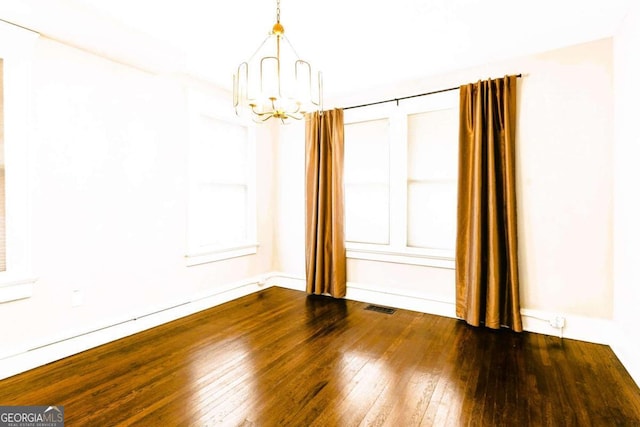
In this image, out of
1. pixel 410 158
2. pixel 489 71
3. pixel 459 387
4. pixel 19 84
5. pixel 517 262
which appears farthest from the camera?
pixel 410 158

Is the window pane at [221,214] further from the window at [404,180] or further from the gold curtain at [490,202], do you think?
the gold curtain at [490,202]

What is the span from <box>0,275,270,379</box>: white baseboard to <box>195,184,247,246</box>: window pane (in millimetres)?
608

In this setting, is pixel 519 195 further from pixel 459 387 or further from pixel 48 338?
pixel 48 338

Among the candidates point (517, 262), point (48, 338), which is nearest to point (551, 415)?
point (517, 262)

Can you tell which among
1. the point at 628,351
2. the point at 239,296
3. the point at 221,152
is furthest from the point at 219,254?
the point at 628,351

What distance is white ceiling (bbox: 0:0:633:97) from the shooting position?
226 centimetres

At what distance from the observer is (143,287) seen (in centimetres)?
Answer: 309

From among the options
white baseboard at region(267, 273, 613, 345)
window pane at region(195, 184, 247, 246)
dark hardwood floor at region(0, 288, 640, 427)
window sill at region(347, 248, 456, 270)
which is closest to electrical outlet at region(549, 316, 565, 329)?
white baseboard at region(267, 273, 613, 345)

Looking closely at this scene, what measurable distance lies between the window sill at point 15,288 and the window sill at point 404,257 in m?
3.00

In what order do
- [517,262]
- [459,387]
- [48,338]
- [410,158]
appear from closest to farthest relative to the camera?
1. [459,387]
2. [48,338]
3. [517,262]
4. [410,158]

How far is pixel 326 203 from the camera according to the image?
4055mm

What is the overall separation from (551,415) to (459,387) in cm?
49

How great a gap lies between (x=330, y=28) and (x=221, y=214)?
2.44 m

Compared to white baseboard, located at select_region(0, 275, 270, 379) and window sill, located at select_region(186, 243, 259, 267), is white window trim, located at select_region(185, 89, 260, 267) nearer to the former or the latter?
window sill, located at select_region(186, 243, 259, 267)
